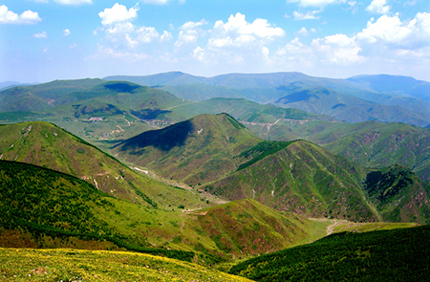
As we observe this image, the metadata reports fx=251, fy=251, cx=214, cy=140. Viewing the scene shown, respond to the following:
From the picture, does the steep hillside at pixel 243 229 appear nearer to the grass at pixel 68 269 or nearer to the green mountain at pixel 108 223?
the green mountain at pixel 108 223

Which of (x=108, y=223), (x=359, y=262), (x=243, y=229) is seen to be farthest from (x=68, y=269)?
(x=243, y=229)

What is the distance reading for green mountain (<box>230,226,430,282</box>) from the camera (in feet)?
242

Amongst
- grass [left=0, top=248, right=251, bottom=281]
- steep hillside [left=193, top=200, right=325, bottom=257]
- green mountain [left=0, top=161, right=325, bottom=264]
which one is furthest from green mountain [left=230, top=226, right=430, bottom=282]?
grass [left=0, top=248, right=251, bottom=281]

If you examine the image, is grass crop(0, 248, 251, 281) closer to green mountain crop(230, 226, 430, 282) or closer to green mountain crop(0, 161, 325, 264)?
green mountain crop(0, 161, 325, 264)

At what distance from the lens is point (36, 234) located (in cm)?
7456

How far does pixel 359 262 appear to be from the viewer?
84375 mm

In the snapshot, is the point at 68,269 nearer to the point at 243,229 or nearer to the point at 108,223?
the point at 108,223

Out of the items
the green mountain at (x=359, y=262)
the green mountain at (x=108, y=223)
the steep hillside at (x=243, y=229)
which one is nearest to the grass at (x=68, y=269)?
the green mountain at (x=108, y=223)

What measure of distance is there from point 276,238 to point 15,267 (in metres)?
159

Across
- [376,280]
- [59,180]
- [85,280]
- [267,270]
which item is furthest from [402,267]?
[59,180]

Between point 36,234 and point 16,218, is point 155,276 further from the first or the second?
point 16,218

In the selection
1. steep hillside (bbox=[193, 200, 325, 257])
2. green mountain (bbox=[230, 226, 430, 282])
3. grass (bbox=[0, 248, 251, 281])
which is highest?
grass (bbox=[0, 248, 251, 281])

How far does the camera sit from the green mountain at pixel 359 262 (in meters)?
73.7

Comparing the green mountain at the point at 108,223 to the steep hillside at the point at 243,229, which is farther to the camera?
the steep hillside at the point at 243,229
